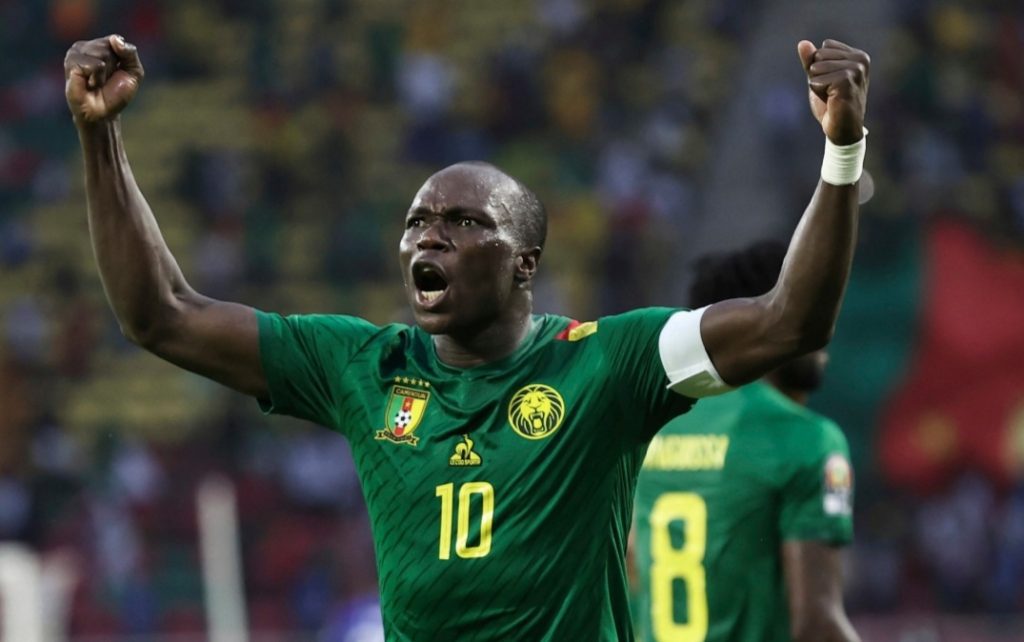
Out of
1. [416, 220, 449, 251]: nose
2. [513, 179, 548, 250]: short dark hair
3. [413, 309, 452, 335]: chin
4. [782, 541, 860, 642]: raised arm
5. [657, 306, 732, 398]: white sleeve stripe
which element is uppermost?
[513, 179, 548, 250]: short dark hair

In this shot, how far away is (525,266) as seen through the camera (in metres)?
4.54

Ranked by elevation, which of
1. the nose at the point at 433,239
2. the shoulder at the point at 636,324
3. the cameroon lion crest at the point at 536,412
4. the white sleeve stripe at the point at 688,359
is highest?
the nose at the point at 433,239

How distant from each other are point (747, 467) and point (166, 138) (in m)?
14.4

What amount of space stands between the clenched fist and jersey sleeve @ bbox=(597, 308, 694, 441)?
0.65 meters

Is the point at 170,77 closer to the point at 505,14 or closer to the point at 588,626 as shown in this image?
the point at 505,14

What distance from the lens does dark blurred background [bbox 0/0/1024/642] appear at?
15.3m

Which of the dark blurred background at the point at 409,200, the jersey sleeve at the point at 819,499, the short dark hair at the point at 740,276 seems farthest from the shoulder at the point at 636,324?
the dark blurred background at the point at 409,200

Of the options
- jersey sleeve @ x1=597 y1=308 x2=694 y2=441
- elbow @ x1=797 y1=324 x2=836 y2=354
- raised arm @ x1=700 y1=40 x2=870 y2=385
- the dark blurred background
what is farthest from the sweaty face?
the dark blurred background

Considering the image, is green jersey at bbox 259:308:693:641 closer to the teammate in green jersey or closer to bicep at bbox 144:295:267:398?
bicep at bbox 144:295:267:398

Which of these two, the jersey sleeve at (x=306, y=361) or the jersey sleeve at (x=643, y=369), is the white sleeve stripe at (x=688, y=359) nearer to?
the jersey sleeve at (x=643, y=369)

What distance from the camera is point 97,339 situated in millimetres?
17828

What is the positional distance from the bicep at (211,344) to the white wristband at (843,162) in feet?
4.75

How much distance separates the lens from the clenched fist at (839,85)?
3.88 metres

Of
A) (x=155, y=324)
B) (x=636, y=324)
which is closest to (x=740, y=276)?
(x=636, y=324)
